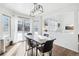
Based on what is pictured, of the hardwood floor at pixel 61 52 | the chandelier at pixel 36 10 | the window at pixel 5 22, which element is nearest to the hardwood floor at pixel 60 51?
the hardwood floor at pixel 61 52

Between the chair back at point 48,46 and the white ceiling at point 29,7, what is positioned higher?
the white ceiling at point 29,7

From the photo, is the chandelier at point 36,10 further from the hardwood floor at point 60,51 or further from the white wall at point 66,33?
the hardwood floor at point 60,51

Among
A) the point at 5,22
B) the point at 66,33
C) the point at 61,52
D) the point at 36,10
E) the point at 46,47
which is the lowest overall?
the point at 61,52

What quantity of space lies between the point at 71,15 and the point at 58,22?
29 centimetres

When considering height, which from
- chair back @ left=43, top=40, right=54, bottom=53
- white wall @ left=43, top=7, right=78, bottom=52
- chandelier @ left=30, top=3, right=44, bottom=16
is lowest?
chair back @ left=43, top=40, right=54, bottom=53

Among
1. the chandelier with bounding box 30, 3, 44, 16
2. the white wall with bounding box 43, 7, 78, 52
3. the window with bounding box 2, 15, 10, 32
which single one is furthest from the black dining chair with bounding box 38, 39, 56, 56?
the window with bounding box 2, 15, 10, 32

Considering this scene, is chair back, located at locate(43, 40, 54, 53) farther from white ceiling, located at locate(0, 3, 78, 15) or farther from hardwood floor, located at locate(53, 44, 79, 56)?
white ceiling, located at locate(0, 3, 78, 15)

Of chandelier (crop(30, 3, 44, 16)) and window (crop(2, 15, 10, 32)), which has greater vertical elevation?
chandelier (crop(30, 3, 44, 16))

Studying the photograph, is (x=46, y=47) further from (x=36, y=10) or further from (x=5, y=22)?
(x=5, y=22)

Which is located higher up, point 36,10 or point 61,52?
point 36,10

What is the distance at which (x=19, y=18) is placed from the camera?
229 centimetres

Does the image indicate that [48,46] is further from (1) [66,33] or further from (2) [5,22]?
(2) [5,22]

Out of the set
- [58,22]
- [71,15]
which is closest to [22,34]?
[58,22]

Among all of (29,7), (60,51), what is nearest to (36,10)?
(29,7)
